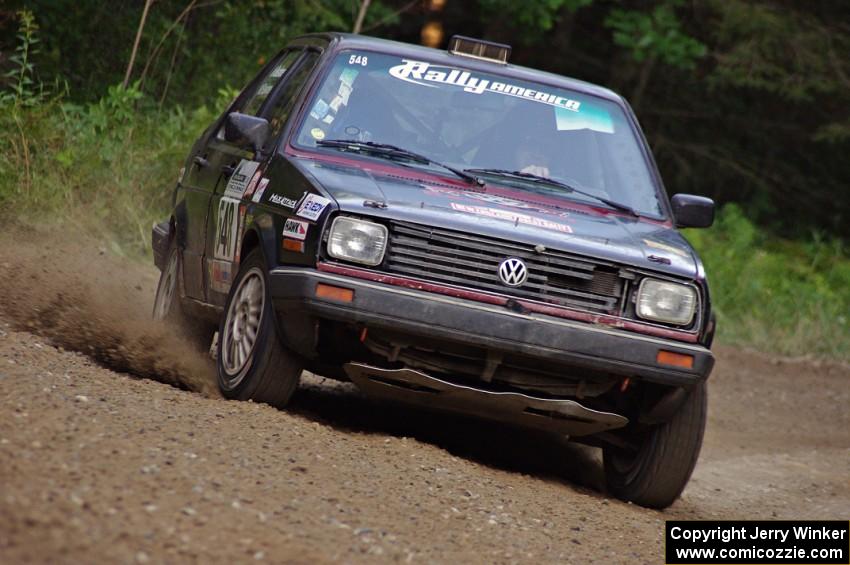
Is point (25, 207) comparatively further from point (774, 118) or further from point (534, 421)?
point (774, 118)

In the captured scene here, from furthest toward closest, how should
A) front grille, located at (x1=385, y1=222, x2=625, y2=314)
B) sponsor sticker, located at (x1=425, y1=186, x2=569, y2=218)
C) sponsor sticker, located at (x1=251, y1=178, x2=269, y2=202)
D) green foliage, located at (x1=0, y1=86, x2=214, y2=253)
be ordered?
1. green foliage, located at (x1=0, y1=86, x2=214, y2=253)
2. sponsor sticker, located at (x1=251, y1=178, x2=269, y2=202)
3. sponsor sticker, located at (x1=425, y1=186, x2=569, y2=218)
4. front grille, located at (x1=385, y1=222, x2=625, y2=314)

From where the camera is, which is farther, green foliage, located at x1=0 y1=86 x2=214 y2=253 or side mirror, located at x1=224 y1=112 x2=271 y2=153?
green foliage, located at x1=0 y1=86 x2=214 y2=253

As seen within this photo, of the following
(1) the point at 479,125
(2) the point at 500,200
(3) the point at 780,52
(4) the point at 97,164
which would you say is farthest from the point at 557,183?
(3) the point at 780,52

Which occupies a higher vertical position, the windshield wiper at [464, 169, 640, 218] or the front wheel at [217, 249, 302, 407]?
the windshield wiper at [464, 169, 640, 218]

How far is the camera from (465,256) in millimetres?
5855

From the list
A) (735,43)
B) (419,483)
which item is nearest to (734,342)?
(735,43)

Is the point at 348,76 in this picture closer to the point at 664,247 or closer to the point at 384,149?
the point at 384,149

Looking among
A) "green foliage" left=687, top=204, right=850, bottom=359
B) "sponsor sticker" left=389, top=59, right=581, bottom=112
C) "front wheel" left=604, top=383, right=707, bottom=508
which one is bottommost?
"green foliage" left=687, top=204, right=850, bottom=359

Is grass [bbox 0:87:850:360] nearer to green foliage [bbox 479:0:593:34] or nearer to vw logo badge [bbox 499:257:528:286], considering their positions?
green foliage [bbox 479:0:593:34]

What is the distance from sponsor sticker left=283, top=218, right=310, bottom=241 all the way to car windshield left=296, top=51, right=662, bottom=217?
2.35ft

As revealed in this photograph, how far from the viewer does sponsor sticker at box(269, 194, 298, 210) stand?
6060 millimetres

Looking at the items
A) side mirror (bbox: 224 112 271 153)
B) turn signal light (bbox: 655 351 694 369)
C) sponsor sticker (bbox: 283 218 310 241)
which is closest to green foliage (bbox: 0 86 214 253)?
side mirror (bbox: 224 112 271 153)

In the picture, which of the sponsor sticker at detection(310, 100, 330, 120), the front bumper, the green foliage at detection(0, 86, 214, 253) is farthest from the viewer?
the green foliage at detection(0, 86, 214, 253)

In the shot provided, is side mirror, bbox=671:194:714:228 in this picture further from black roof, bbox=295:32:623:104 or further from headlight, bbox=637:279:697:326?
headlight, bbox=637:279:697:326
